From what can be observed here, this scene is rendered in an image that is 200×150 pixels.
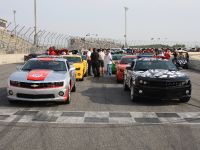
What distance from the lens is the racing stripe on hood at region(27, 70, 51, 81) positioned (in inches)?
428

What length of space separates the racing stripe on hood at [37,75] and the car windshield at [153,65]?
10.4ft

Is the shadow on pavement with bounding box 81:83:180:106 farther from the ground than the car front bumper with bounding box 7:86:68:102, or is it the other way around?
the car front bumper with bounding box 7:86:68:102

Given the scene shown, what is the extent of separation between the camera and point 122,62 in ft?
64.6

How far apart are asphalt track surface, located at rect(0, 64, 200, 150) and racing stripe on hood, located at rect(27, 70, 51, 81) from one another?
2.45ft

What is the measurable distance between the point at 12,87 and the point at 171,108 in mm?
4274

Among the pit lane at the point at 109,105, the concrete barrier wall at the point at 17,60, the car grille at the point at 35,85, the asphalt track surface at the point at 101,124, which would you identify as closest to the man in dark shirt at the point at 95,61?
the pit lane at the point at 109,105

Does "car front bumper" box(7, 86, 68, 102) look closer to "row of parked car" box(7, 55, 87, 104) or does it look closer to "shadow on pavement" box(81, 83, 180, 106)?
"row of parked car" box(7, 55, 87, 104)

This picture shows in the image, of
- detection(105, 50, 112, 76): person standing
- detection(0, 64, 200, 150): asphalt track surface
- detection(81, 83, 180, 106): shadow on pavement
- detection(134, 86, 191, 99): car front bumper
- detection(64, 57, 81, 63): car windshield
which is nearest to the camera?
detection(0, 64, 200, 150): asphalt track surface

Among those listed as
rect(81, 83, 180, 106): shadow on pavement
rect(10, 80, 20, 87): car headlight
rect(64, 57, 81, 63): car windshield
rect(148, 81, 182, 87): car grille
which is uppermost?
rect(64, 57, 81, 63): car windshield

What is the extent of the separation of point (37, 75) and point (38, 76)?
106mm

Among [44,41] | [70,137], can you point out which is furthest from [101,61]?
[44,41]

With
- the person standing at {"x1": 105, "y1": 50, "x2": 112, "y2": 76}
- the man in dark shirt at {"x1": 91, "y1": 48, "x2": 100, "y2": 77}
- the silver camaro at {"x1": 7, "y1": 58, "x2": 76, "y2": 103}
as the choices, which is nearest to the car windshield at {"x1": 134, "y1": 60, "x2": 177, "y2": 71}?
the silver camaro at {"x1": 7, "y1": 58, "x2": 76, "y2": 103}

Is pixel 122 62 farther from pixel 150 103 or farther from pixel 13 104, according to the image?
pixel 13 104

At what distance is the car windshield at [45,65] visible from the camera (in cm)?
1238
